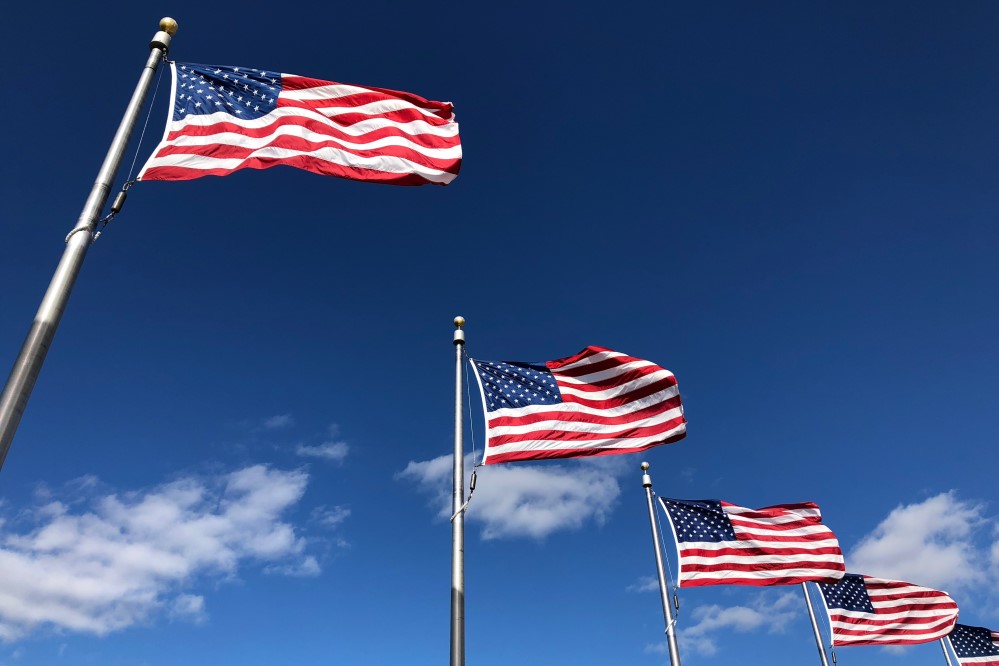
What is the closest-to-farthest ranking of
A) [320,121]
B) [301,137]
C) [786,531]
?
[301,137] < [320,121] < [786,531]

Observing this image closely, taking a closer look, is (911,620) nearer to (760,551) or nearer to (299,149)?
(760,551)

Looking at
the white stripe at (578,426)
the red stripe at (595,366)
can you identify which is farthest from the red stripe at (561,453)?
the red stripe at (595,366)

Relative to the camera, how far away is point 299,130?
1116 cm

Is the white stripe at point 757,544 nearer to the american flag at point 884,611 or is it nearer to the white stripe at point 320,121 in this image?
the american flag at point 884,611

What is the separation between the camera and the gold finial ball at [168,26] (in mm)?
9844

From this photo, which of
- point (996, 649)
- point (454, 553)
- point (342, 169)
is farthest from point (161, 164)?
point (996, 649)

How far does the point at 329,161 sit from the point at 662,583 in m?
14.9

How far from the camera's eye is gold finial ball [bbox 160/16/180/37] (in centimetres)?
984

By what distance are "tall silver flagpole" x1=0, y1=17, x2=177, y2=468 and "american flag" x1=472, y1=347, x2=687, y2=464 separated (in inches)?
320

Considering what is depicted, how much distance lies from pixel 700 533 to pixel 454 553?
39.6 feet

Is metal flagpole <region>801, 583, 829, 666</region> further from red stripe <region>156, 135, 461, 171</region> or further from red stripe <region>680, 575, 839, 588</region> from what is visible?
red stripe <region>156, 135, 461, 171</region>

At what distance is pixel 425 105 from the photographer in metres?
12.9

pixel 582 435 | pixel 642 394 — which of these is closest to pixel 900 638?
pixel 642 394

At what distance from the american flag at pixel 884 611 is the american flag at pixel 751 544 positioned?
5.69 meters
